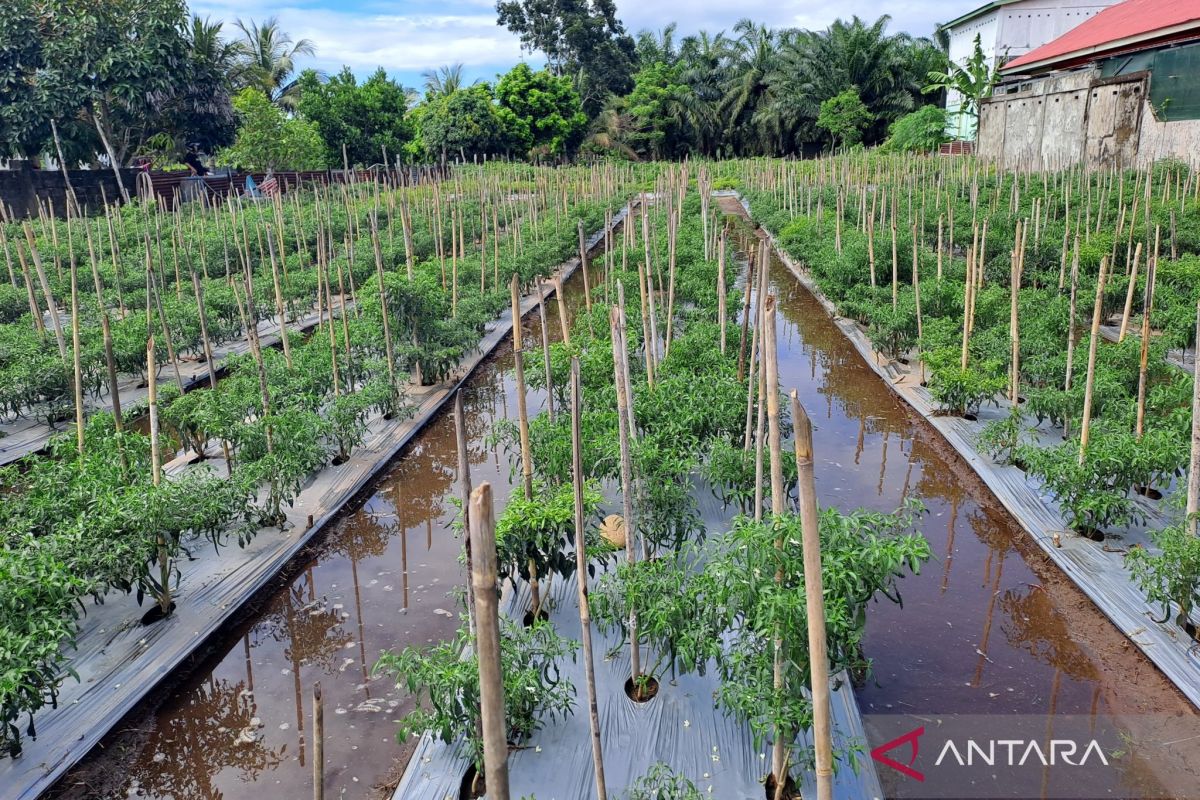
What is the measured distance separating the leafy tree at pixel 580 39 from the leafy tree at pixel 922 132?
54.8 ft

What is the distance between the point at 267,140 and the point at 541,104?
525 inches

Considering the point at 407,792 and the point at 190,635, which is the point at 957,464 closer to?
the point at 407,792

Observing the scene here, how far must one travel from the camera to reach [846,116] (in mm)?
34844

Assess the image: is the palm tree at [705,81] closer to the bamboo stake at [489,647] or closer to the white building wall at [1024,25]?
the white building wall at [1024,25]

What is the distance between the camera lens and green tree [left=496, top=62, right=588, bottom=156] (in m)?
36.0

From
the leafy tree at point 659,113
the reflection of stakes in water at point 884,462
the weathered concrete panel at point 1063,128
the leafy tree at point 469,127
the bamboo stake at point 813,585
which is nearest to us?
the bamboo stake at point 813,585

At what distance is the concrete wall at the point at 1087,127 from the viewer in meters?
18.3

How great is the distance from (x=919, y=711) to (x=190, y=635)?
448cm

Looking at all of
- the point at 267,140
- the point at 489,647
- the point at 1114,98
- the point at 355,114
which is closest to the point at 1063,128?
the point at 1114,98

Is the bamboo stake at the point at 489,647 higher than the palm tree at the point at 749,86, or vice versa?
the palm tree at the point at 749,86

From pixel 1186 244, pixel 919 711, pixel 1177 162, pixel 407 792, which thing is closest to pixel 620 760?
pixel 407 792

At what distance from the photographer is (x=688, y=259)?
43.7 ft

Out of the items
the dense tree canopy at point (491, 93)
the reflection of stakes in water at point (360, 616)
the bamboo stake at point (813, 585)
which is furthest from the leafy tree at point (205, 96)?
the bamboo stake at point (813, 585)

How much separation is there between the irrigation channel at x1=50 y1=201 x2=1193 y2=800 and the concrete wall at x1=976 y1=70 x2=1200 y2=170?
15.2m
